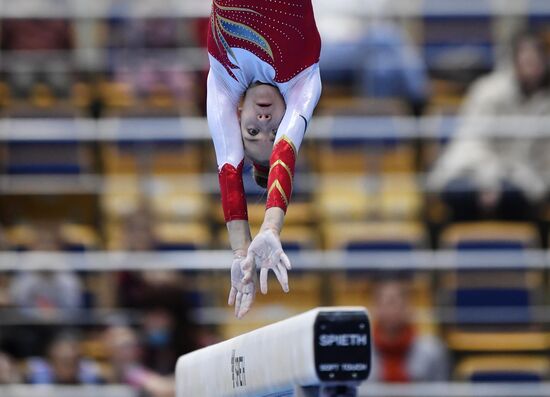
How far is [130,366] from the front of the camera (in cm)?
750

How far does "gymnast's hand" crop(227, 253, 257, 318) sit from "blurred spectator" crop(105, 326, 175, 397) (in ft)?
7.93

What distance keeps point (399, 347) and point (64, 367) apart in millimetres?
1809

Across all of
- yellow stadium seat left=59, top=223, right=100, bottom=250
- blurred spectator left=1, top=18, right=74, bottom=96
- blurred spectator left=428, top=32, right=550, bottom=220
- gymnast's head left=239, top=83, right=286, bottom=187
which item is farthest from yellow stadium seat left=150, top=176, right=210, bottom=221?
gymnast's head left=239, top=83, right=286, bottom=187

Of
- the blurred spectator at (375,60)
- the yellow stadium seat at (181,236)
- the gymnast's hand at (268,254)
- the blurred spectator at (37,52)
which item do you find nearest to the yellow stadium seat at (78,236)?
the yellow stadium seat at (181,236)

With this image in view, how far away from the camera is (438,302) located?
812cm

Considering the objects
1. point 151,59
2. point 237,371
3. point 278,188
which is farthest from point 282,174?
point 151,59

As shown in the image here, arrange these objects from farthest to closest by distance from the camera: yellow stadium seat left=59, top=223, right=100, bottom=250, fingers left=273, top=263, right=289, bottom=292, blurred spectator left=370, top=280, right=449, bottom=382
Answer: yellow stadium seat left=59, top=223, right=100, bottom=250 < blurred spectator left=370, top=280, right=449, bottom=382 < fingers left=273, top=263, right=289, bottom=292

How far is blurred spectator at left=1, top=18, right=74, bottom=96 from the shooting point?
9.15 metres

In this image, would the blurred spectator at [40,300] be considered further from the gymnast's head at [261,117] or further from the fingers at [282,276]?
the fingers at [282,276]

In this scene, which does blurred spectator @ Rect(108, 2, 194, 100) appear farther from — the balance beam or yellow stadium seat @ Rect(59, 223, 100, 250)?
the balance beam

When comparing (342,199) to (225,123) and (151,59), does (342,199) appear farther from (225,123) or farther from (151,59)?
(225,123)

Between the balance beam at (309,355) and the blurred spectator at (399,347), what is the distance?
2.54 metres

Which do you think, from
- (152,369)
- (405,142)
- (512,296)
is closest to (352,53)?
(405,142)

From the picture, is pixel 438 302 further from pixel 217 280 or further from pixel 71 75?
pixel 71 75
